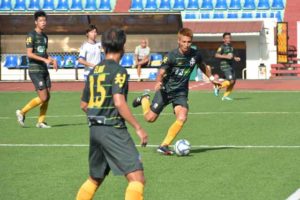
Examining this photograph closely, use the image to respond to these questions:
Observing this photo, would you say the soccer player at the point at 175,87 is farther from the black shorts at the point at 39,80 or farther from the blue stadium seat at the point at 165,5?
the blue stadium seat at the point at 165,5

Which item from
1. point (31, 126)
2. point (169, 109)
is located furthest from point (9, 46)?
point (31, 126)

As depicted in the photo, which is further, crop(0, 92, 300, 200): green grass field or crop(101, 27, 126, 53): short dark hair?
crop(0, 92, 300, 200): green grass field

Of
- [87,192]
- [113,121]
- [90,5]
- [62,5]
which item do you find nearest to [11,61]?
[62,5]

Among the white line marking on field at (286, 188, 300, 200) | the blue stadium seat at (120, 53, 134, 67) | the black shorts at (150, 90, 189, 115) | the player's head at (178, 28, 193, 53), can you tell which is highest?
the player's head at (178, 28, 193, 53)

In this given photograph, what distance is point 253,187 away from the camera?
9469 mm

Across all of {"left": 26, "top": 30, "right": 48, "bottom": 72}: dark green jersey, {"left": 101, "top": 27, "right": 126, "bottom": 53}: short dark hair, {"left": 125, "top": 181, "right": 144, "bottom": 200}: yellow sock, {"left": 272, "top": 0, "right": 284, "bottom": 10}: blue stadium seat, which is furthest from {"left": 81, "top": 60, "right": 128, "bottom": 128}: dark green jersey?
{"left": 272, "top": 0, "right": 284, "bottom": 10}: blue stadium seat

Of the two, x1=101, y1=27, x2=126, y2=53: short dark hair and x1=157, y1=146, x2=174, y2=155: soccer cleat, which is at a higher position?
x1=101, y1=27, x2=126, y2=53: short dark hair

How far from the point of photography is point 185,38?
40.2ft

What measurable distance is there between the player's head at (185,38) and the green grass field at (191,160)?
5.28 ft

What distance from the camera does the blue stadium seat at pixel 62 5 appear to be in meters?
46.7

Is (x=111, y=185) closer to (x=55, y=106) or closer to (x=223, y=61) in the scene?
(x=55, y=106)

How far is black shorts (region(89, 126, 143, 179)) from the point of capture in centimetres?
715

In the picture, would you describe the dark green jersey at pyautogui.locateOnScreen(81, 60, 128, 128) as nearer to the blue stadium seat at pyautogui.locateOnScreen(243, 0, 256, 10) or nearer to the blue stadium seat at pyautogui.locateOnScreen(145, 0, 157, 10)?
the blue stadium seat at pyautogui.locateOnScreen(243, 0, 256, 10)

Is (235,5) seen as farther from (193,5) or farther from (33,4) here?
(33,4)
